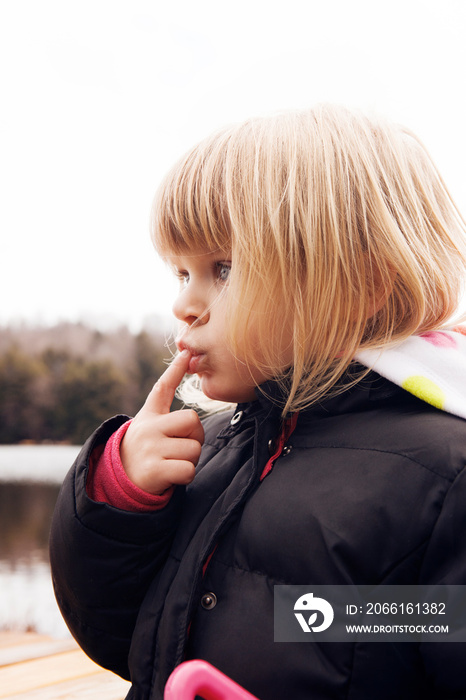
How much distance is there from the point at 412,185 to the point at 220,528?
46 centimetres

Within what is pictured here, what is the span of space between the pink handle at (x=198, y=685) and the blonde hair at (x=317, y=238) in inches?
11.2

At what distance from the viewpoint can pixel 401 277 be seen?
0.66 meters

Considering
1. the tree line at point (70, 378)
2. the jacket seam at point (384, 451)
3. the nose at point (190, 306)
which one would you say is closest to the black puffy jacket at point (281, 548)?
the jacket seam at point (384, 451)

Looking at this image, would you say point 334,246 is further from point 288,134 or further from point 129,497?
point 129,497

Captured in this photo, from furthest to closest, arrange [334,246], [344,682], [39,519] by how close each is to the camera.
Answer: [39,519] < [334,246] < [344,682]

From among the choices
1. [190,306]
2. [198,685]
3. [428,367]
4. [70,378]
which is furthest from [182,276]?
[70,378]

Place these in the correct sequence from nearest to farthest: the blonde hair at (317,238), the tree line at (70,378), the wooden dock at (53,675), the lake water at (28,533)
A: the blonde hair at (317,238)
the wooden dock at (53,675)
the lake water at (28,533)
the tree line at (70,378)

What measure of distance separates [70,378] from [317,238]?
1981 mm

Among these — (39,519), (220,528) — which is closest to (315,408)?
(220,528)

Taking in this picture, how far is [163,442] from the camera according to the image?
0.68 meters

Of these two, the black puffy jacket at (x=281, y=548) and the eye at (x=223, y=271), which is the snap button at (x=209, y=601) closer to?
the black puffy jacket at (x=281, y=548)

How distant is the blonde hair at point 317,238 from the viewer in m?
0.65

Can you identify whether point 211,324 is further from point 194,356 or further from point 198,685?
point 198,685

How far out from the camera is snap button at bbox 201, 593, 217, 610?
0.58m
